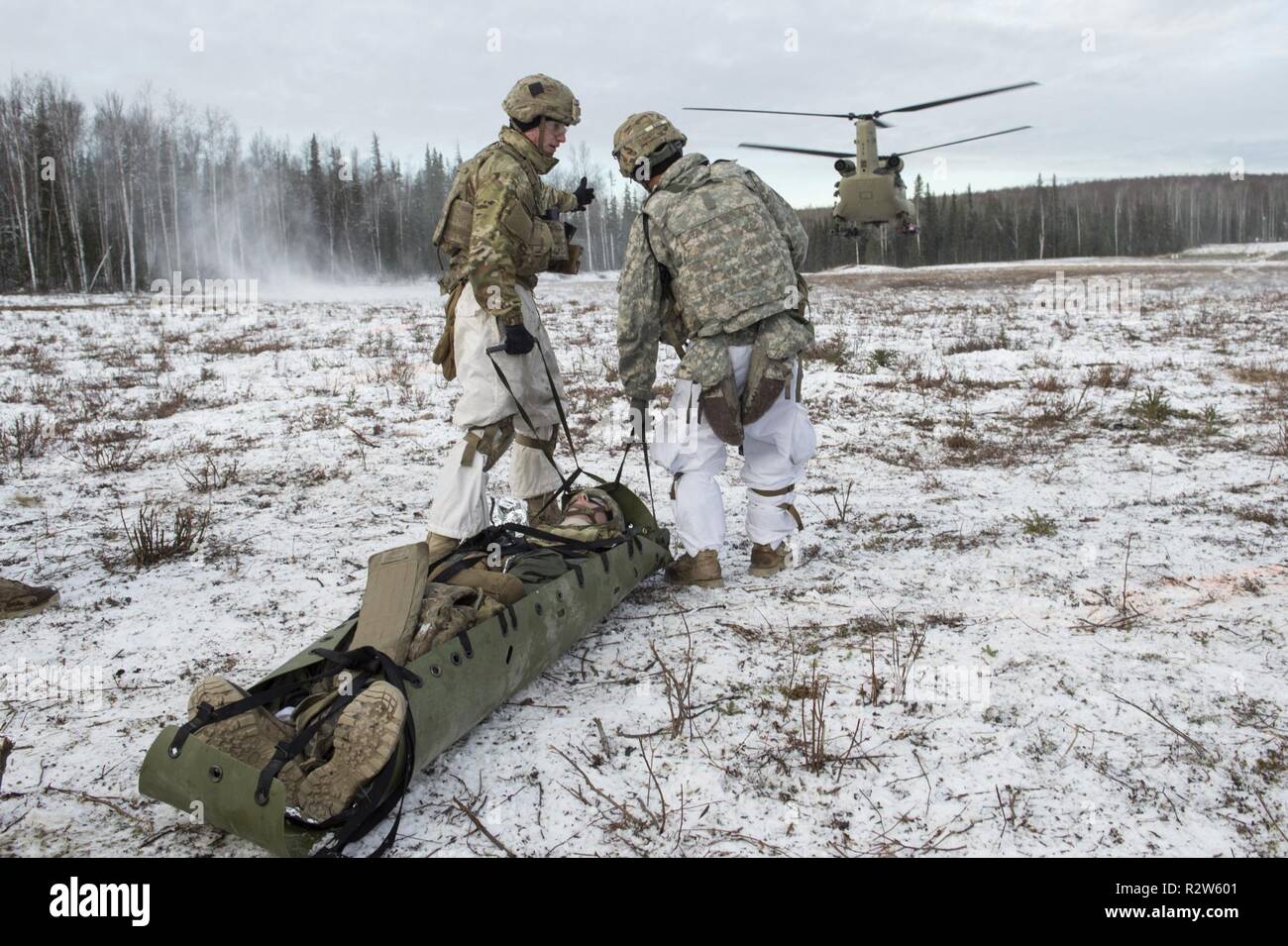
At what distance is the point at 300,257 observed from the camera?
55969mm

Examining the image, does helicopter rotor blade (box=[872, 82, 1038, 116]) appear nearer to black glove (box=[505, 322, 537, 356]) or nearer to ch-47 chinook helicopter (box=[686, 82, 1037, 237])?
ch-47 chinook helicopter (box=[686, 82, 1037, 237])

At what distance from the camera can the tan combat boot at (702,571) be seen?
4.25 metres

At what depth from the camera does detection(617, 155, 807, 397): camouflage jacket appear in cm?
409

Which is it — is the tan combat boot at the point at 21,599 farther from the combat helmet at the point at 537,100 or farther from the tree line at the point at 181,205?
the tree line at the point at 181,205

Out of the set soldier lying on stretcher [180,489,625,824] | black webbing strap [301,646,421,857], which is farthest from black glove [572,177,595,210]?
black webbing strap [301,646,421,857]

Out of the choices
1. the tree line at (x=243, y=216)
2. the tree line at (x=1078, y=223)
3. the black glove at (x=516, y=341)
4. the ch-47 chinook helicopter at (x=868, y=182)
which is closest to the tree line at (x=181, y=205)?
the tree line at (x=243, y=216)

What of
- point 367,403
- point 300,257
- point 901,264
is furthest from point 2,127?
point 901,264

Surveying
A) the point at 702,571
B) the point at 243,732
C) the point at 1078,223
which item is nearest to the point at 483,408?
the point at 702,571

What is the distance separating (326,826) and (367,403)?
23.9 feet

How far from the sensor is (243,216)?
178 ft

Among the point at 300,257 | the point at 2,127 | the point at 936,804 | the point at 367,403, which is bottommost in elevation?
the point at 936,804

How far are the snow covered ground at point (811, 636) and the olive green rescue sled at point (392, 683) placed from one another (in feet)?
0.56

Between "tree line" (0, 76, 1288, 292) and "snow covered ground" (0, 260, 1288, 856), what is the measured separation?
532 inches
